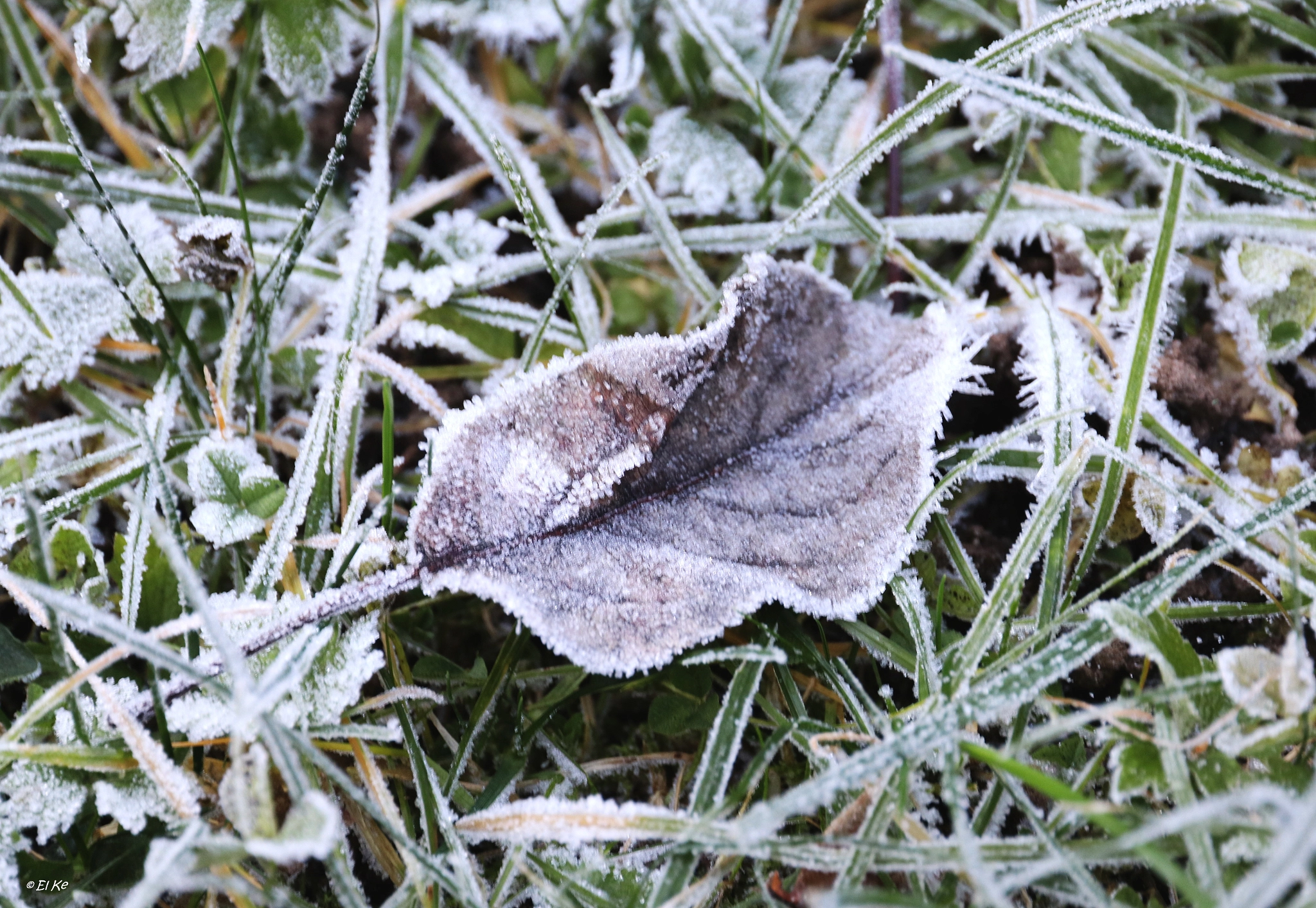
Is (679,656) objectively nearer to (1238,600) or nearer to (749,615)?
(749,615)

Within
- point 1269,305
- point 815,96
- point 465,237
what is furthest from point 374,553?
point 1269,305

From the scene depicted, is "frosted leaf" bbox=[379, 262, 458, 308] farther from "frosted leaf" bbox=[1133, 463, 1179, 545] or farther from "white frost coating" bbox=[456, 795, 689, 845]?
"frosted leaf" bbox=[1133, 463, 1179, 545]

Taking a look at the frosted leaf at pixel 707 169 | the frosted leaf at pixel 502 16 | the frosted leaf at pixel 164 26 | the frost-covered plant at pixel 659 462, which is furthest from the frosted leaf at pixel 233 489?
the frosted leaf at pixel 502 16

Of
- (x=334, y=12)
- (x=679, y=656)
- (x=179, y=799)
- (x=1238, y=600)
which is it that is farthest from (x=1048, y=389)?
(x=334, y=12)

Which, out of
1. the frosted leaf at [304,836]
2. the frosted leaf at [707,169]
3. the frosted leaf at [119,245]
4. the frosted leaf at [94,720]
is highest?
the frosted leaf at [707,169]

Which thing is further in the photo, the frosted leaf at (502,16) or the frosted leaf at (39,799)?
the frosted leaf at (502,16)

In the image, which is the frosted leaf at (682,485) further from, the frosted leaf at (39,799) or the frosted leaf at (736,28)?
the frosted leaf at (736,28)
